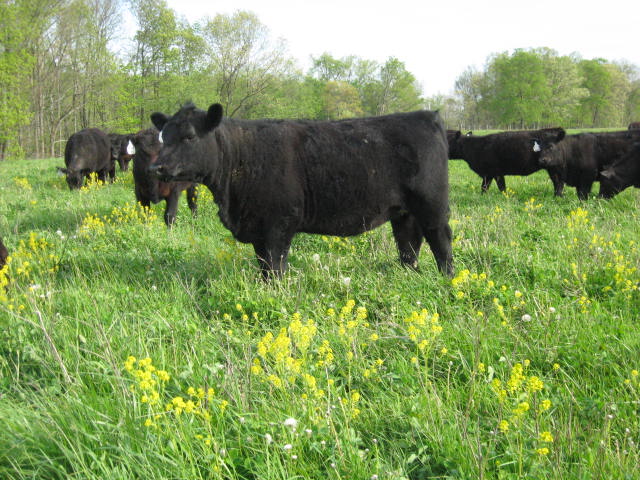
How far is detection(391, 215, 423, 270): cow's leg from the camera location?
566 cm

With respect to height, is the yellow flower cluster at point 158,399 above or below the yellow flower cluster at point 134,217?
below

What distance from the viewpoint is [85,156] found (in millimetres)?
14359

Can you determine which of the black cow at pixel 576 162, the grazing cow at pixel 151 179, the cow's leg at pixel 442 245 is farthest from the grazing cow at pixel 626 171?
the grazing cow at pixel 151 179

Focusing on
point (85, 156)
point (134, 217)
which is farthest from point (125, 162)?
point (134, 217)

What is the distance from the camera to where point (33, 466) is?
6.84 ft

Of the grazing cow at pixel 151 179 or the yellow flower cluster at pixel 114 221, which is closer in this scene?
the yellow flower cluster at pixel 114 221

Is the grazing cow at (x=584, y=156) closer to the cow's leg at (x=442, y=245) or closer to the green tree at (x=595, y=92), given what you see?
the cow's leg at (x=442, y=245)

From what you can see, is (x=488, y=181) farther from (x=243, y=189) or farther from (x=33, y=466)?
(x=33, y=466)

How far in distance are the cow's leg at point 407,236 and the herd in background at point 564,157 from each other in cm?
561

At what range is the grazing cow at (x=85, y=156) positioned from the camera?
550 inches

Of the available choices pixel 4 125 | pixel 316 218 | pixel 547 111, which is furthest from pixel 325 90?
pixel 316 218

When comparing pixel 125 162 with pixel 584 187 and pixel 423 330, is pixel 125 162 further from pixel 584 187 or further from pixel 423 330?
pixel 423 330

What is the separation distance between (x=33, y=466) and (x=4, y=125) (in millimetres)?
36603

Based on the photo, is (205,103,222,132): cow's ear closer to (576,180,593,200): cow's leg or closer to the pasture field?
the pasture field
